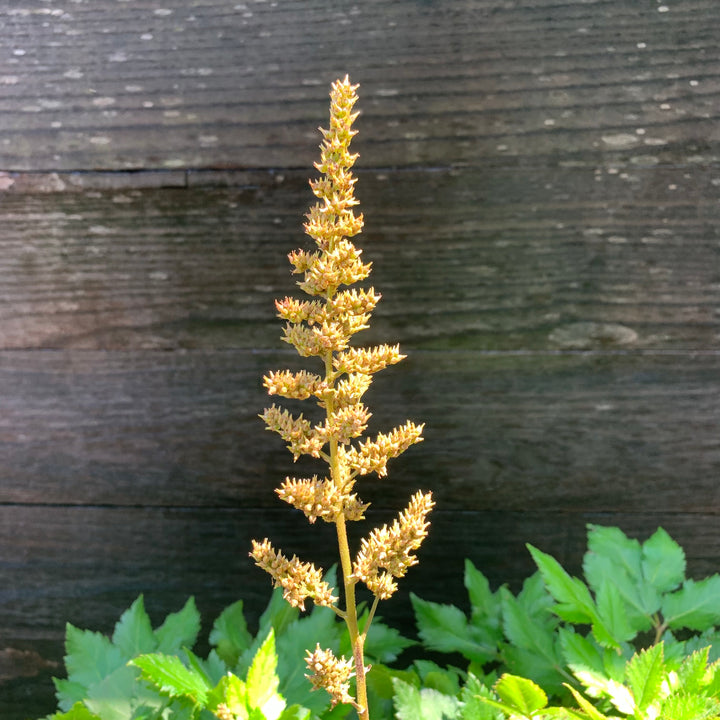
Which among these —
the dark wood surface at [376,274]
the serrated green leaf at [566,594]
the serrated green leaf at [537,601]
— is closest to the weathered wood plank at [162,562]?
the dark wood surface at [376,274]

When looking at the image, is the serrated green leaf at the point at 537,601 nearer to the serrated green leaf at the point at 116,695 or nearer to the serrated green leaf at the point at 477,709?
the serrated green leaf at the point at 477,709

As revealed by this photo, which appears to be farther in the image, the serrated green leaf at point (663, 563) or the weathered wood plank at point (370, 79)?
the weathered wood plank at point (370, 79)

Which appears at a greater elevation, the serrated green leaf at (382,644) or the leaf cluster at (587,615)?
the leaf cluster at (587,615)

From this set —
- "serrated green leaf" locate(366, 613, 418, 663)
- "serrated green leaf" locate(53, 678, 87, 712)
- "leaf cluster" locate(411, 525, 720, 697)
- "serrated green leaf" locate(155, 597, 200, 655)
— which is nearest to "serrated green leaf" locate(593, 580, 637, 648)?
"leaf cluster" locate(411, 525, 720, 697)

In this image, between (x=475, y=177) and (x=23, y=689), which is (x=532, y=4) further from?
(x=23, y=689)

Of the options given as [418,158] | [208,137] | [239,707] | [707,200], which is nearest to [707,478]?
[707,200]

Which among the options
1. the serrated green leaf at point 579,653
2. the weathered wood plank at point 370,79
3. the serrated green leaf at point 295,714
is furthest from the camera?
the weathered wood plank at point 370,79

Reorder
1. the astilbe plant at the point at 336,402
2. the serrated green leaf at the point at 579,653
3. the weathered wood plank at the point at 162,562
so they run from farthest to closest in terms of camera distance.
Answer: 1. the weathered wood plank at the point at 162,562
2. the serrated green leaf at the point at 579,653
3. the astilbe plant at the point at 336,402

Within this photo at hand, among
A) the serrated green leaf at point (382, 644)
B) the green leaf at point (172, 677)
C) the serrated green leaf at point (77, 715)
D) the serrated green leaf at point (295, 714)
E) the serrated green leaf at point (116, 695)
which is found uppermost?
the green leaf at point (172, 677)
